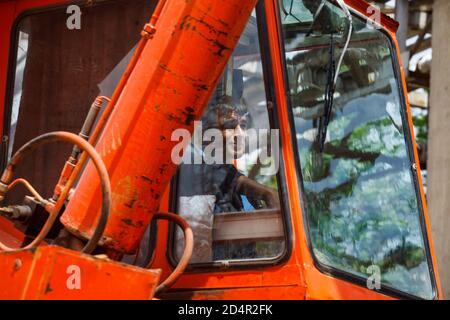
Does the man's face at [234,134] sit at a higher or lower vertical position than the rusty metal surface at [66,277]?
higher


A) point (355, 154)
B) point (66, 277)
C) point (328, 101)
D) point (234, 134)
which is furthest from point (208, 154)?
point (66, 277)

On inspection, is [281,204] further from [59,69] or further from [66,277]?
[59,69]

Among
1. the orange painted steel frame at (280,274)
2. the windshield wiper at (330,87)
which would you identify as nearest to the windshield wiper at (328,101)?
the windshield wiper at (330,87)

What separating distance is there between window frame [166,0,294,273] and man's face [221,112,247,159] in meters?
0.13

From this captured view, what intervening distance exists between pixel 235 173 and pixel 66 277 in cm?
94

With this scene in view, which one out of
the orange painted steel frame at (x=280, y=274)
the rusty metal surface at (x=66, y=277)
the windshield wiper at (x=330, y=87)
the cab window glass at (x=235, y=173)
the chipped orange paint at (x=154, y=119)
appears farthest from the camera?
the windshield wiper at (x=330, y=87)

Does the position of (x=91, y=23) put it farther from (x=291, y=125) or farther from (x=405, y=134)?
(x=405, y=134)

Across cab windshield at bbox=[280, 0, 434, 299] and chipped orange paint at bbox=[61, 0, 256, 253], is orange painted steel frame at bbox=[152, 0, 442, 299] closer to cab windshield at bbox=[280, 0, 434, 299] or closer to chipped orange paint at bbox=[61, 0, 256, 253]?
cab windshield at bbox=[280, 0, 434, 299]

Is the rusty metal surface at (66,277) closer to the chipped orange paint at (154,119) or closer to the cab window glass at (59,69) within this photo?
the chipped orange paint at (154,119)

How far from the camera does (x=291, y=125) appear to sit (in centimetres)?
305

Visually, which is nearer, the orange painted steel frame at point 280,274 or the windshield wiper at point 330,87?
the orange painted steel frame at point 280,274

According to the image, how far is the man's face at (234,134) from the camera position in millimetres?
3121

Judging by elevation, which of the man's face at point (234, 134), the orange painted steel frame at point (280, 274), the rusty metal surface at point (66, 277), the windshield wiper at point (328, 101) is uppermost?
the windshield wiper at point (328, 101)

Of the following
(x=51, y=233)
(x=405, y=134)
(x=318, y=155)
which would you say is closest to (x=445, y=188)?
(x=405, y=134)
